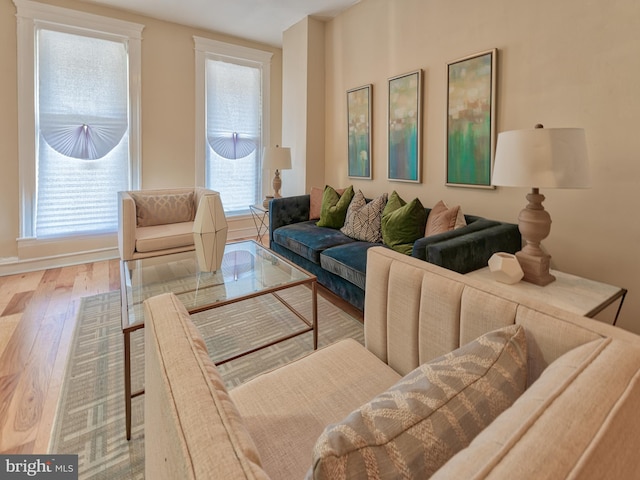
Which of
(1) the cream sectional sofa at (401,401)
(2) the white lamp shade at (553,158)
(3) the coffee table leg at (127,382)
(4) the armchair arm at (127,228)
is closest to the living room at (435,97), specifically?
(2) the white lamp shade at (553,158)

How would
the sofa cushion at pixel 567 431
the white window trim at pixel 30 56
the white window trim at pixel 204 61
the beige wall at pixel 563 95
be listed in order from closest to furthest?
the sofa cushion at pixel 567 431 → the beige wall at pixel 563 95 → the white window trim at pixel 30 56 → the white window trim at pixel 204 61

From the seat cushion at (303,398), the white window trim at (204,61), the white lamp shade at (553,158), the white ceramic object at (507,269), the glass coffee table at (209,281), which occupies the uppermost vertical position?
the white window trim at (204,61)

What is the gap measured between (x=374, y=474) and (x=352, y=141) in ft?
11.9

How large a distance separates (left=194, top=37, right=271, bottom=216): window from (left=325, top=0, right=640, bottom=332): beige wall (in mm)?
2298

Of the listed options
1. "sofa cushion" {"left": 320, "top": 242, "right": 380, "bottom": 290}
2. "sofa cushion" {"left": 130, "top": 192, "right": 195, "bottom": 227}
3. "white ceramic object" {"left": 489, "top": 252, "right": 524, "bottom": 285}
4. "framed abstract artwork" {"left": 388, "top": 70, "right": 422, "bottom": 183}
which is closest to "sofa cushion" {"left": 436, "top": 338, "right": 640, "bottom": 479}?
"white ceramic object" {"left": 489, "top": 252, "right": 524, "bottom": 285}

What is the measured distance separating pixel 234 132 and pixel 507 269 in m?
4.01

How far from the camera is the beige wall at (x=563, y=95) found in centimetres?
193

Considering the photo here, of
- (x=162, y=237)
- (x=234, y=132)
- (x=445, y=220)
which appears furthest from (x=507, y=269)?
(x=234, y=132)

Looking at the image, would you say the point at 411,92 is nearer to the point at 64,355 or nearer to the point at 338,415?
the point at 338,415

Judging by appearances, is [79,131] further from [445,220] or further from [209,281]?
[445,220]

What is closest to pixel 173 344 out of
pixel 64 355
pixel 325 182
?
pixel 64 355

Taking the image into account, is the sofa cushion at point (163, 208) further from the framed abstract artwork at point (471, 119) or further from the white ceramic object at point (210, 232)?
the framed abstract artwork at point (471, 119)

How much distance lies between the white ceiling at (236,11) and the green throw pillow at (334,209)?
6.58ft

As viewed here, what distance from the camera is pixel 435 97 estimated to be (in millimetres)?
2895
